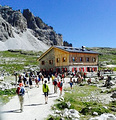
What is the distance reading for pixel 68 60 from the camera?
139 ft

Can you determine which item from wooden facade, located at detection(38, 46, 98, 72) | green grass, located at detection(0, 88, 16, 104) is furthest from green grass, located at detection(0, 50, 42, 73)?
green grass, located at detection(0, 88, 16, 104)

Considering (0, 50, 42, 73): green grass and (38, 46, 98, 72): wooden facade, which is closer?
(38, 46, 98, 72): wooden facade

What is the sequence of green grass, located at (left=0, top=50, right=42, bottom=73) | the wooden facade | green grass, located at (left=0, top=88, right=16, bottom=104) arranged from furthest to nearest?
green grass, located at (left=0, top=50, right=42, bottom=73) → the wooden facade → green grass, located at (left=0, top=88, right=16, bottom=104)

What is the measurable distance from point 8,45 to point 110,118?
655ft

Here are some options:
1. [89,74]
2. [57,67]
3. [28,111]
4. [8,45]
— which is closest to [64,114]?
[28,111]

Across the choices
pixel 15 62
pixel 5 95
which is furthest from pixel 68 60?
pixel 15 62

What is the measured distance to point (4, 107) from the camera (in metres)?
13.6

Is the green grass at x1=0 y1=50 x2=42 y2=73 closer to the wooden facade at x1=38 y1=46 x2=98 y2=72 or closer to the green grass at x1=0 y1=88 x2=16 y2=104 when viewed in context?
the wooden facade at x1=38 y1=46 x2=98 y2=72

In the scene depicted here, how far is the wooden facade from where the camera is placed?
140 ft

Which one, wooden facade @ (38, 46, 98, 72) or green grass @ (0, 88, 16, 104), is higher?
wooden facade @ (38, 46, 98, 72)

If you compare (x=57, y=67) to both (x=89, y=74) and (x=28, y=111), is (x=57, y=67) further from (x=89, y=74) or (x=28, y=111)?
(x=28, y=111)

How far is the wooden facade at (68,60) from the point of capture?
42.7m

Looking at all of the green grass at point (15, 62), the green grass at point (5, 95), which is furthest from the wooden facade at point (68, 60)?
the green grass at point (5, 95)

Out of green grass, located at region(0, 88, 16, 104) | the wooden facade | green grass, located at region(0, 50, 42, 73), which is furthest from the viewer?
green grass, located at region(0, 50, 42, 73)
